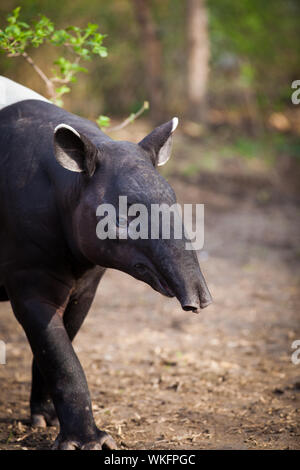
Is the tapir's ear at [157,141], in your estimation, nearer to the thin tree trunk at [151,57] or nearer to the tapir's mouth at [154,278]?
the tapir's mouth at [154,278]

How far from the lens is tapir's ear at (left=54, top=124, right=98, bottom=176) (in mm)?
2932

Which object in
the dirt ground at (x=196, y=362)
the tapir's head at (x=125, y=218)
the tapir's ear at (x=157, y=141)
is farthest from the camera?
the dirt ground at (x=196, y=362)

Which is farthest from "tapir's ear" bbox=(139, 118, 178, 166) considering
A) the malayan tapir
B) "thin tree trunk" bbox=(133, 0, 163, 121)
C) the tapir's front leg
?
"thin tree trunk" bbox=(133, 0, 163, 121)

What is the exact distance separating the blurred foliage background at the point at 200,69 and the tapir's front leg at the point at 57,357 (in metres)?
8.76

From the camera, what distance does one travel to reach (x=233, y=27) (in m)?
15.2

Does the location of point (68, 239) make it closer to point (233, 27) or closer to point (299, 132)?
point (233, 27)

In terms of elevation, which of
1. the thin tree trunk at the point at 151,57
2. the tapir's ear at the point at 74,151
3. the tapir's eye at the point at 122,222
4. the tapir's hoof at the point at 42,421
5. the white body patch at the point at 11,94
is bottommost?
the tapir's hoof at the point at 42,421

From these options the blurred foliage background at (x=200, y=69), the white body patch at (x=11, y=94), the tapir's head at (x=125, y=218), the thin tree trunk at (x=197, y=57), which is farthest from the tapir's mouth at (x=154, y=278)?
the thin tree trunk at (x=197, y=57)

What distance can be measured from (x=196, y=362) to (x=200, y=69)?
1002cm

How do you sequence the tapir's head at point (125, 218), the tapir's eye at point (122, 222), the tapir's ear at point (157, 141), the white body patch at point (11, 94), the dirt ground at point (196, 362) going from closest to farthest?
the tapir's head at point (125, 218) < the tapir's eye at point (122, 222) < the tapir's ear at point (157, 141) < the white body patch at point (11, 94) < the dirt ground at point (196, 362)

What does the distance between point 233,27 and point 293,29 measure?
1900 millimetres

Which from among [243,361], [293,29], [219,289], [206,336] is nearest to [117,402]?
[243,361]

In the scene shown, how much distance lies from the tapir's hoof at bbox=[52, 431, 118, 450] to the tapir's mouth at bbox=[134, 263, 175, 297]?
89 cm

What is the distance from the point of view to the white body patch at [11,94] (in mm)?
3631
